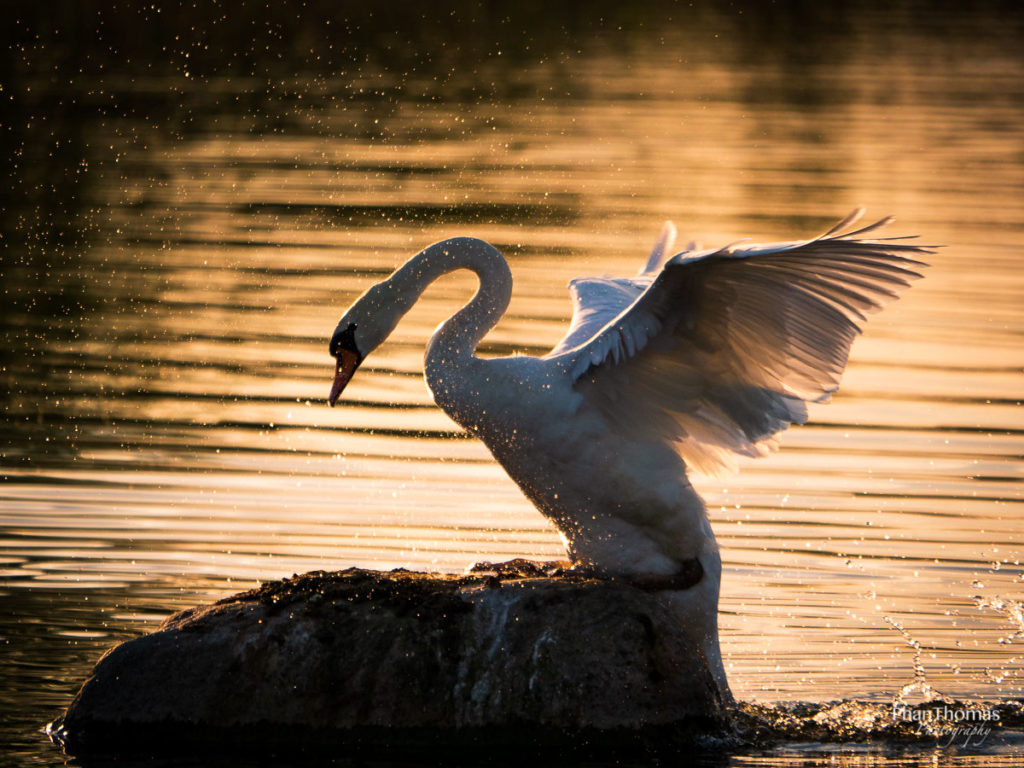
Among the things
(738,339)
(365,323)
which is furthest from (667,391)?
(365,323)

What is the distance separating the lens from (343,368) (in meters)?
9.77

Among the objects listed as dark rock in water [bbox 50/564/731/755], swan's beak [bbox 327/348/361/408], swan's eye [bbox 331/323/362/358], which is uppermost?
swan's eye [bbox 331/323/362/358]

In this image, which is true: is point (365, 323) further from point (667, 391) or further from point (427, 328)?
point (427, 328)

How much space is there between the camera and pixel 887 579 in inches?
444

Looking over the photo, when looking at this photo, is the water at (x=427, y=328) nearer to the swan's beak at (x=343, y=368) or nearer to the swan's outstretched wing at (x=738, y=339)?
the swan's outstretched wing at (x=738, y=339)

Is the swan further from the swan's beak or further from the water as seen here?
the water

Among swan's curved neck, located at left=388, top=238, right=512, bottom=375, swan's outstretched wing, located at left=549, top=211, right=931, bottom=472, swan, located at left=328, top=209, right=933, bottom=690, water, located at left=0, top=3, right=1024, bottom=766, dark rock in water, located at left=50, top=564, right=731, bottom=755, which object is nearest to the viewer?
dark rock in water, located at left=50, top=564, right=731, bottom=755

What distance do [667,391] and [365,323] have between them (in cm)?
160

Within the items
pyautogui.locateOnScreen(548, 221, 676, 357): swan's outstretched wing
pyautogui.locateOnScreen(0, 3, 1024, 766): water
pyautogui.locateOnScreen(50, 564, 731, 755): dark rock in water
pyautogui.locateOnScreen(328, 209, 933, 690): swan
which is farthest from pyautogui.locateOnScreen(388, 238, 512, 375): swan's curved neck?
pyautogui.locateOnScreen(0, 3, 1024, 766): water

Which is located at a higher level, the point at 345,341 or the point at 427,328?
the point at 345,341

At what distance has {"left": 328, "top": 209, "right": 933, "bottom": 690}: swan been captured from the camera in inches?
345

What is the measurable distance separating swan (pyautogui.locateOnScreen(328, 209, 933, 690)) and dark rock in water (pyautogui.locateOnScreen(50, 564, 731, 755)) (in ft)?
1.58

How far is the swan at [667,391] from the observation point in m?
8.77

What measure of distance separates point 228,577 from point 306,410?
356cm
